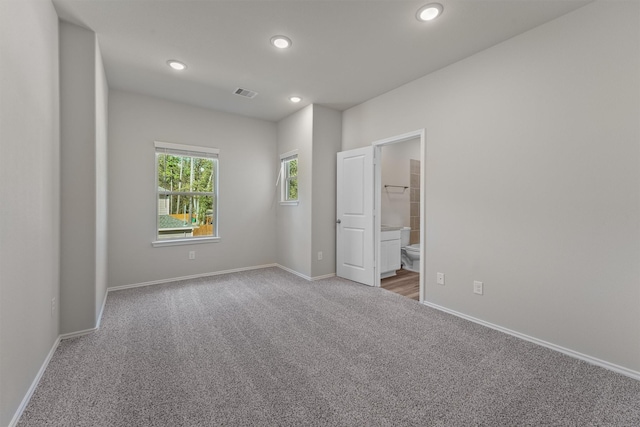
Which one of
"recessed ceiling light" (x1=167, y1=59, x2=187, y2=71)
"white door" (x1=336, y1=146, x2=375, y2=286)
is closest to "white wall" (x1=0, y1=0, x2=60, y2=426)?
"recessed ceiling light" (x1=167, y1=59, x2=187, y2=71)

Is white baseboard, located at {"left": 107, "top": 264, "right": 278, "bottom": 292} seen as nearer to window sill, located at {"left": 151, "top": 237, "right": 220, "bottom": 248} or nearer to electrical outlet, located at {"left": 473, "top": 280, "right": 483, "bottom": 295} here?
window sill, located at {"left": 151, "top": 237, "right": 220, "bottom": 248}

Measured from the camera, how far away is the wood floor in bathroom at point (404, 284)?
354 centimetres

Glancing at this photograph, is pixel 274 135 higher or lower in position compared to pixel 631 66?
higher

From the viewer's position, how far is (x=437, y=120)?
2.99 m

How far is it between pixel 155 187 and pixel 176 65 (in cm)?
177

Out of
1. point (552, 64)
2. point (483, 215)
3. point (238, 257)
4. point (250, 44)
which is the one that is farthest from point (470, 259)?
point (238, 257)

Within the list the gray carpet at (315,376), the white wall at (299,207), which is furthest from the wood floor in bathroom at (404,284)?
the white wall at (299,207)

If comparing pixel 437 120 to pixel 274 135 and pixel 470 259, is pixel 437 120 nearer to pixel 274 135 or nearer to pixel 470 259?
pixel 470 259

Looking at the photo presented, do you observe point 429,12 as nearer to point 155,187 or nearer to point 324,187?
point 324,187

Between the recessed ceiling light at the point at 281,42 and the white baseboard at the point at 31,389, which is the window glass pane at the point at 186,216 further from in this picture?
the recessed ceiling light at the point at 281,42

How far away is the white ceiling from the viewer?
2.07 m

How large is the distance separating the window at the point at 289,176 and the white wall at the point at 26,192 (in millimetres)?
2924

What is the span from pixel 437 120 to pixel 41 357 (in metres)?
3.94

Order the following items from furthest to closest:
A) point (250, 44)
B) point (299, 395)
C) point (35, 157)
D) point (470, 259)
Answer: point (470, 259) < point (250, 44) < point (35, 157) < point (299, 395)
